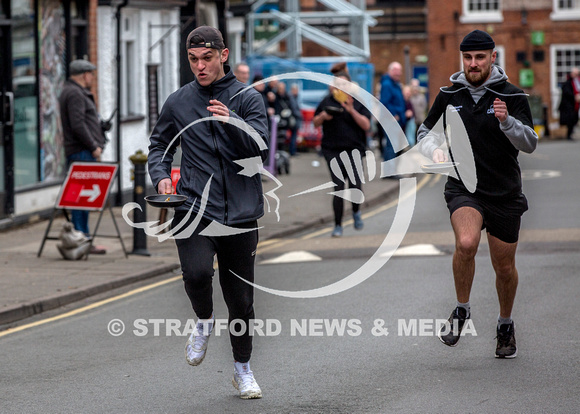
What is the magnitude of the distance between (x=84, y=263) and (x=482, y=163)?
19.7 ft

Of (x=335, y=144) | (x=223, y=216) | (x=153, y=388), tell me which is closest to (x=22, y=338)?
(x=153, y=388)

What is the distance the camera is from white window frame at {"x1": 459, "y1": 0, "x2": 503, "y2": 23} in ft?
147

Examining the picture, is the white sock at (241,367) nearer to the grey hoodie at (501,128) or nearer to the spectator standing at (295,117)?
the grey hoodie at (501,128)

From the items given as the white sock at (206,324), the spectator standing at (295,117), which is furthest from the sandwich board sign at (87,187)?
the spectator standing at (295,117)

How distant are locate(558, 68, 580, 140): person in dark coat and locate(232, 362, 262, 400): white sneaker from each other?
26.1m

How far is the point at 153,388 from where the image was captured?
6.37 meters

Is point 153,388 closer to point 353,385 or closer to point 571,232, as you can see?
point 353,385

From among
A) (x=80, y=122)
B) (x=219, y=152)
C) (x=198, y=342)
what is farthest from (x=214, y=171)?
(x=80, y=122)

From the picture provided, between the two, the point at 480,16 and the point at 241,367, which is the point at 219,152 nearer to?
the point at 241,367

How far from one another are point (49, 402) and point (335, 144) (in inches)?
288

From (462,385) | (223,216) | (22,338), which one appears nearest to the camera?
(223,216)

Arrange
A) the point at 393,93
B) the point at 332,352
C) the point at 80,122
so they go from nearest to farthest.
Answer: the point at 332,352
the point at 80,122
the point at 393,93

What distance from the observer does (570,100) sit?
101 feet

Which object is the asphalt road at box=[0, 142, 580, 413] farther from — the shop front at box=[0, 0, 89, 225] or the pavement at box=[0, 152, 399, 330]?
the shop front at box=[0, 0, 89, 225]
